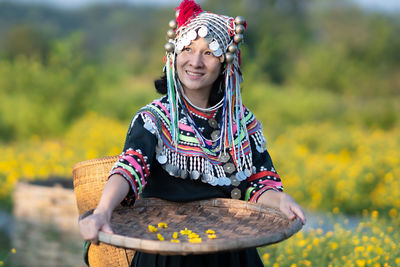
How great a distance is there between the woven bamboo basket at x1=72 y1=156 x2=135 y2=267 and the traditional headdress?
464mm

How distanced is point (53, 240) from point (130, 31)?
26.6 metres

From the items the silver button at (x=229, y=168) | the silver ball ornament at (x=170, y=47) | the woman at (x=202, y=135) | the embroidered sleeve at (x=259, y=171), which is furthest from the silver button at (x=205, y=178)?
the silver ball ornament at (x=170, y=47)

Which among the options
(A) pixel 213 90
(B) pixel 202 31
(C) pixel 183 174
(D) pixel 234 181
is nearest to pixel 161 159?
(C) pixel 183 174

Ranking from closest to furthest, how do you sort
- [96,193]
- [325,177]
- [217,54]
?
[217,54] < [96,193] < [325,177]

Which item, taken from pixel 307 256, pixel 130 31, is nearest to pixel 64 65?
pixel 307 256

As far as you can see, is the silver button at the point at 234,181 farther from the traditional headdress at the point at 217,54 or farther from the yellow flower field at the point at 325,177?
the yellow flower field at the point at 325,177

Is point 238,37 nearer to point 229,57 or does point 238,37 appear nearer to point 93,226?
point 229,57

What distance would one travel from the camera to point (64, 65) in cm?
919

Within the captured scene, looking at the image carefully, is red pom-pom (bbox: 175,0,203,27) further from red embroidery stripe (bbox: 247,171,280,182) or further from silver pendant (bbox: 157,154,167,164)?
red embroidery stripe (bbox: 247,171,280,182)

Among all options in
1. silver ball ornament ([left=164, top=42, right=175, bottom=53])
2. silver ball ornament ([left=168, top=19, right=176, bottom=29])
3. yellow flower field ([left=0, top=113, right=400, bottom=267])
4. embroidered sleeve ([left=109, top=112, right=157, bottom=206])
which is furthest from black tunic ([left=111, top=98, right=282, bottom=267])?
yellow flower field ([left=0, top=113, right=400, bottom=267])

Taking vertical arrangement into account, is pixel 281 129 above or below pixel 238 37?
above

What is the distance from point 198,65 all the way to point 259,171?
1.75 feet

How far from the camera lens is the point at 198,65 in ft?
7.06

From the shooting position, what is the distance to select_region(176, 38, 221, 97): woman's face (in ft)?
7.09
